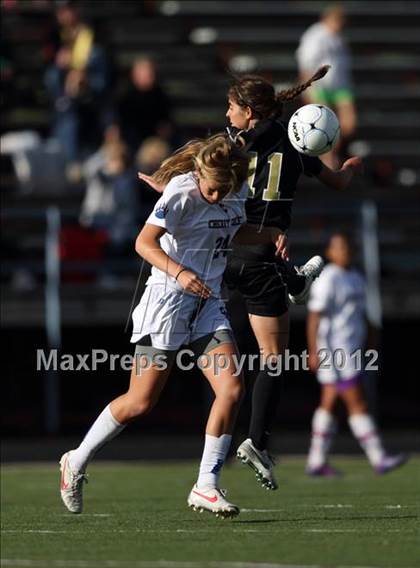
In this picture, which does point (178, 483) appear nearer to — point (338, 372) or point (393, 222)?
point (338, 372)

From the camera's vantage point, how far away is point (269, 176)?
32.6 feet

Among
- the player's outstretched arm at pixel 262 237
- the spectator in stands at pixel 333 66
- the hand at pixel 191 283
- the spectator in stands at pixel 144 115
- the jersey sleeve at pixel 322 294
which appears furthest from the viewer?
the spectator in stands at pixel 333 66

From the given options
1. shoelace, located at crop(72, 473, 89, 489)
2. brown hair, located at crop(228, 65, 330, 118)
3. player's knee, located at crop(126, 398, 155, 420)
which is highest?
brown hair, located at crop(228, 65, 330, 118)

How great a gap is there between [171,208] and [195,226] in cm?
22

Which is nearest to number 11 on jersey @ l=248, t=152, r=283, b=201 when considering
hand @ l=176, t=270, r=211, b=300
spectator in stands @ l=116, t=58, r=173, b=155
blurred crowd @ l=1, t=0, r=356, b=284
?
hand @ l=176, t=270, r=211, b=300

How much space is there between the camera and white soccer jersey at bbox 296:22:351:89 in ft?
71.1

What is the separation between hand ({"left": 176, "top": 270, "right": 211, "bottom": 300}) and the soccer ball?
4.91 ft

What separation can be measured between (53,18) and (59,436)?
282 inches

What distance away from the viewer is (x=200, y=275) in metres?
9.07

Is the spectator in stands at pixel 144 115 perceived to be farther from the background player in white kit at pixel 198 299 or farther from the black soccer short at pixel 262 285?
the background player in white kit at pixel 198 299

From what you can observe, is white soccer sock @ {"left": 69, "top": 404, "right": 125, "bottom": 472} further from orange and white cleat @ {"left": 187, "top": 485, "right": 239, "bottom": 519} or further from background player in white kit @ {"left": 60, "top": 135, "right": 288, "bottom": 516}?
orange and white cleat @ {"left": 187, "top": 485, "right": 239, "bottom": 519}

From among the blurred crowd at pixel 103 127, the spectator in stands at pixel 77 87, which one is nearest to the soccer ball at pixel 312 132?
the blurred crowd at pixel 103 127

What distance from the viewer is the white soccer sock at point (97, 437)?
367 inches

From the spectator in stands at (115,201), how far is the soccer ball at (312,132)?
917cm
